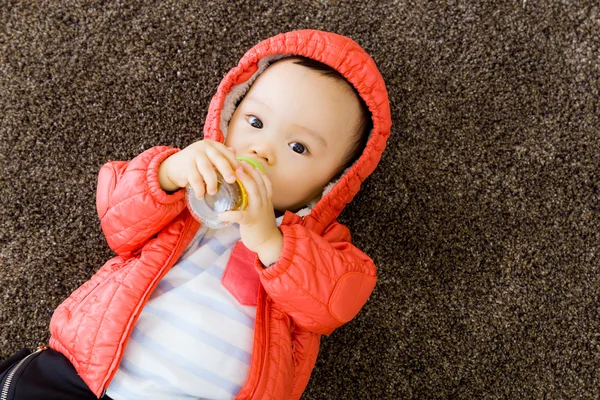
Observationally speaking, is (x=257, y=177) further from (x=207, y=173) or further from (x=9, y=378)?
(x=9, y=378)

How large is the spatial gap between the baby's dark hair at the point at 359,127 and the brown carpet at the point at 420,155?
20cm

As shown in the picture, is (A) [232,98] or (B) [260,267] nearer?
(B) [260,267]

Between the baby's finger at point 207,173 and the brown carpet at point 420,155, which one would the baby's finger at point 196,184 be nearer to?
the baby's finger at point 207,173

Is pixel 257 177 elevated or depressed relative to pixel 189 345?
elevated

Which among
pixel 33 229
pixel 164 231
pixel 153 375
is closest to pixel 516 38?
pixel 164 231

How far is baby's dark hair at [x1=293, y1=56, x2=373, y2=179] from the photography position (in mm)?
897

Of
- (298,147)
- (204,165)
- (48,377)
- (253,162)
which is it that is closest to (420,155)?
(298,147)

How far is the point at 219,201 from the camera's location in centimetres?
77

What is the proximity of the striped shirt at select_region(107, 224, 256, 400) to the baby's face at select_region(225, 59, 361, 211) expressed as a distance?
8.2 inches

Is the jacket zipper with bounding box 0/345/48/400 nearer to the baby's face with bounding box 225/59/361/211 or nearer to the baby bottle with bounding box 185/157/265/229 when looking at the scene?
the baby bottle with bounding box 185/157/265/229

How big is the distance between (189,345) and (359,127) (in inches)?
19.0

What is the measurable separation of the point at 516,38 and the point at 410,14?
25 cm

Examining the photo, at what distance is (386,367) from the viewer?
111 cm

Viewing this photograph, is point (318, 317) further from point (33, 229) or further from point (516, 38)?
point (516, 38)
